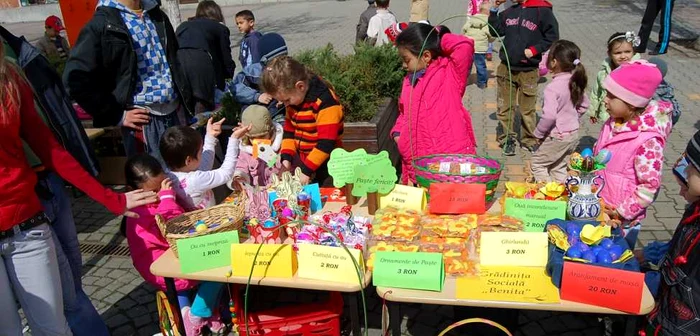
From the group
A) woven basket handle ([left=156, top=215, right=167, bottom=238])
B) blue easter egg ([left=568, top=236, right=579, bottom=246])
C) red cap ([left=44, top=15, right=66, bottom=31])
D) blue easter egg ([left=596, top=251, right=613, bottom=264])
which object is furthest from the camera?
red cap ([left=44, top=15, right=66, bottom=31])

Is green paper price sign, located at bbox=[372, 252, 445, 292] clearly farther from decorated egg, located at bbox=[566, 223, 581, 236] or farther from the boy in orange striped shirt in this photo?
the boy in orange striped shirt

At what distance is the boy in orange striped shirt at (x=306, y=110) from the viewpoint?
308 centimetres

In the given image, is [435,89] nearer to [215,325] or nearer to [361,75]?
[215,325]

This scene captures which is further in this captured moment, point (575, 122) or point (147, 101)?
point (575, 122)

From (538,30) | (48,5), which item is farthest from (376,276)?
(48,5)

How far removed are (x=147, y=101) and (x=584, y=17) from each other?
1339 centimetres

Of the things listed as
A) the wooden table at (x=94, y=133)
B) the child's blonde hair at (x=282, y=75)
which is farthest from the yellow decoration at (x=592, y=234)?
the wooden table at (x=94, y=133)

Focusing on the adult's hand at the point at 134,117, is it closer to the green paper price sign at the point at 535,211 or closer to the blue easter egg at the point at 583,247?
the green paper price sign at the point at 535,211

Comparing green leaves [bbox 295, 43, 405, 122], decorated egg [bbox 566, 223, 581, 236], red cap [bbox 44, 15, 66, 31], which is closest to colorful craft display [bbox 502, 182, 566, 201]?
decorated egg [bbox 566, 223, 581, 236]

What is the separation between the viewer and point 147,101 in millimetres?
3260

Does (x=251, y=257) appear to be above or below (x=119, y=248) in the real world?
above

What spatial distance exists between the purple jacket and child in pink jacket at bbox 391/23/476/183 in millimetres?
1423

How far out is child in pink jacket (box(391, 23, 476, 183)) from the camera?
305cm

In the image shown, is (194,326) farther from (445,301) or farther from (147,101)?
(445,301)
